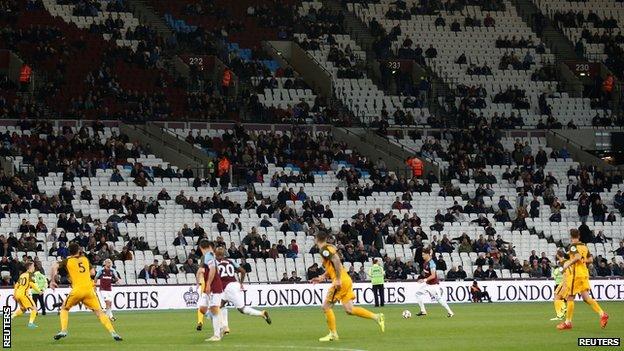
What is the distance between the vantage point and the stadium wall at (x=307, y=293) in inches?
1746

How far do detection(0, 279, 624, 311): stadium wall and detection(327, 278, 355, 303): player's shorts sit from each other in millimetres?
17199

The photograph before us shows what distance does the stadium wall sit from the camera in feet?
A: 145

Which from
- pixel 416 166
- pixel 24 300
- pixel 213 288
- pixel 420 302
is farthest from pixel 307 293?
pixel 213 288

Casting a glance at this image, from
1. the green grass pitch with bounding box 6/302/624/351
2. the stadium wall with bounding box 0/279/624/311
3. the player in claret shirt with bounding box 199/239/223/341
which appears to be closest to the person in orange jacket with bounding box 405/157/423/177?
the stadium wall with bounding box 0/279/624/311

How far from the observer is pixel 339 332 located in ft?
98.7

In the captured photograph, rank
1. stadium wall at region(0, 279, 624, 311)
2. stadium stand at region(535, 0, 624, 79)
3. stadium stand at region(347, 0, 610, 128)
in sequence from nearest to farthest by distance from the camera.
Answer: stadium wall at region(0, 279, 624, 311)
stadium stand at region(347, 0, 610, 128)
stadium stand at region(535, 0, 624, 79)

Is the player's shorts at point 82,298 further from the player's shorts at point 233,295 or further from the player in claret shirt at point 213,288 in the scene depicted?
the player's shorts at point 233,295

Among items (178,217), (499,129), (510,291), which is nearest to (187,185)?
(178,217)

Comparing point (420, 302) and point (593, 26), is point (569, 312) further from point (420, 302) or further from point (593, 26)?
point (593, 26)

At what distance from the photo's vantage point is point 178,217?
51.2 m

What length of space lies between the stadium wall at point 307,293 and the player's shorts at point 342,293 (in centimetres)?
1720

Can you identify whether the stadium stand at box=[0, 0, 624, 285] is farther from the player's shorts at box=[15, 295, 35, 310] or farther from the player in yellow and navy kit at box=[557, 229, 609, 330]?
the player in yellow and navy kit at box=[557, 229, 609, 330]

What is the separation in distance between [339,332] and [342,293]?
319 centimetres

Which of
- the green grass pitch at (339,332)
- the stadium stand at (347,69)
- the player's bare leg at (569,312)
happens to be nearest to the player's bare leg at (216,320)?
the green grass pitch at (339,332)
